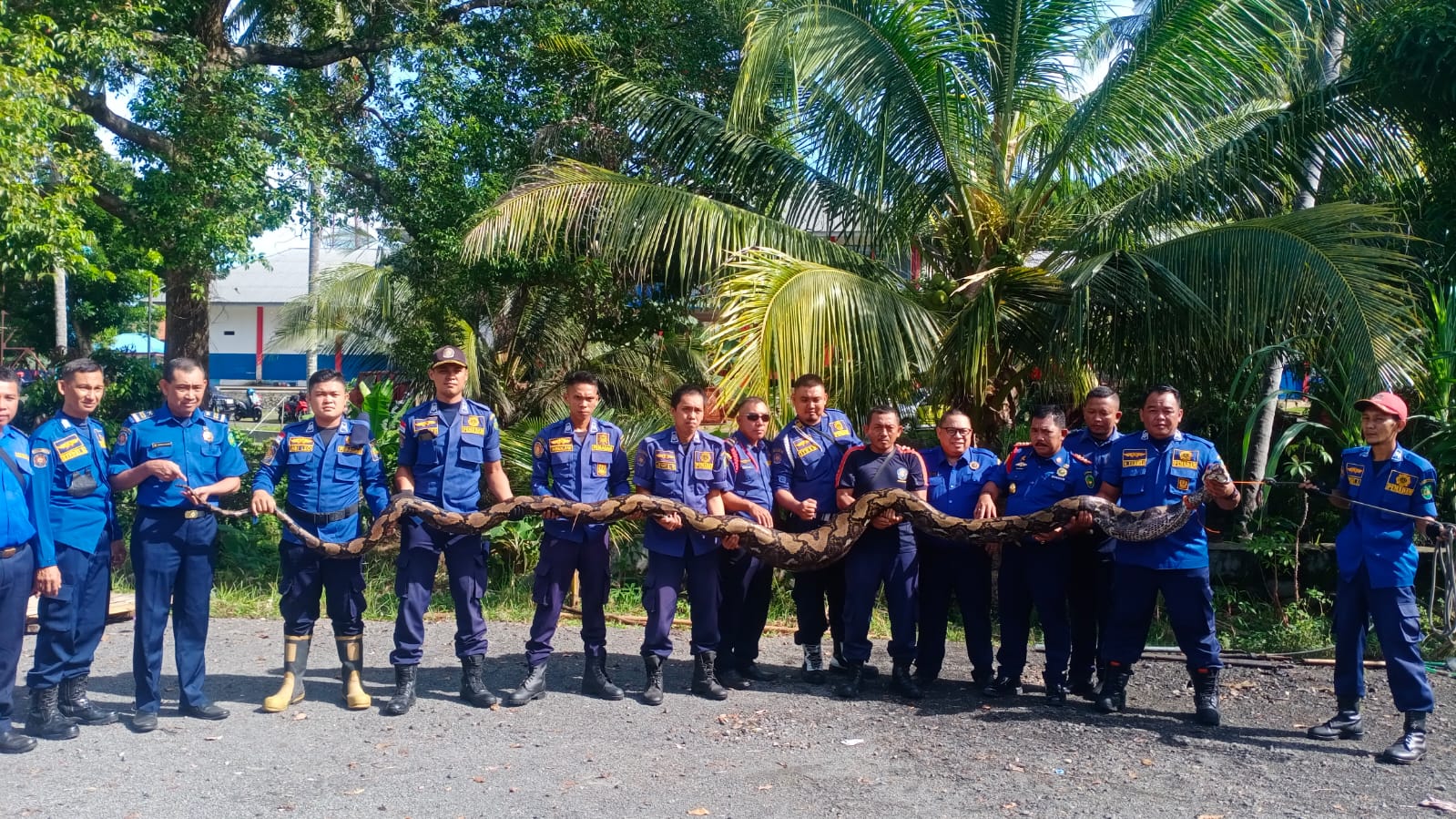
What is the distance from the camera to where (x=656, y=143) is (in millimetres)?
9836

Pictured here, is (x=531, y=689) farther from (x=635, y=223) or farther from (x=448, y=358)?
(x=635, y=223)

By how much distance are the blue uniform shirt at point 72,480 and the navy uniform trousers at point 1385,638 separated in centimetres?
634

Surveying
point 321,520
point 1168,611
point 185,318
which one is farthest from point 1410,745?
point 185,318

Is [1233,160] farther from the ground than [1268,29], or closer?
closer

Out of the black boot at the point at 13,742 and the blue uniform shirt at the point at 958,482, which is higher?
the blue uniform shirt at the point at 958,482

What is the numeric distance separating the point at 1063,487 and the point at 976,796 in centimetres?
215

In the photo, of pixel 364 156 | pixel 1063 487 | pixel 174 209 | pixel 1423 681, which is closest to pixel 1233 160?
pixel 1063 487

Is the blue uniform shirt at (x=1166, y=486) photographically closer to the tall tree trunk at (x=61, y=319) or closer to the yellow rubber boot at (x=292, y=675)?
the yellow rubber boot at (x=292, y=675)

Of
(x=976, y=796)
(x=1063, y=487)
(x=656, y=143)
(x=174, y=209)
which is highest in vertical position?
(x=656, y=143)

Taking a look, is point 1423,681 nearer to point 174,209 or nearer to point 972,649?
point 972,649

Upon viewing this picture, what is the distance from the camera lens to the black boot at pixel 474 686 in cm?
603

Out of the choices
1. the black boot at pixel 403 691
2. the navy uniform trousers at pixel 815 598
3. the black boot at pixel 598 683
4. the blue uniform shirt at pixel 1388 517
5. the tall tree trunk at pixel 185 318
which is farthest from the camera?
the tall tree trunk at pixel 185 318

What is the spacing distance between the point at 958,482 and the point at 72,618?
4.75 metres

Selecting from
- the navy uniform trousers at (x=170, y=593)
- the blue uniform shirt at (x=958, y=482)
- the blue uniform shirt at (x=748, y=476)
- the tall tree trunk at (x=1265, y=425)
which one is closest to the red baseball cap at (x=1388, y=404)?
the blue uniform shirt at (x=958, y=482)
